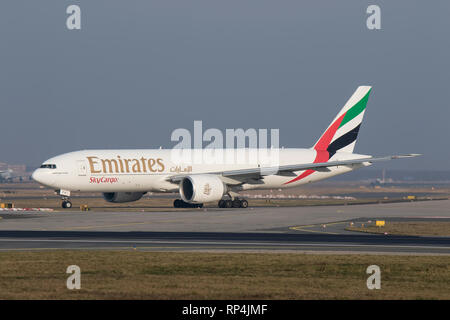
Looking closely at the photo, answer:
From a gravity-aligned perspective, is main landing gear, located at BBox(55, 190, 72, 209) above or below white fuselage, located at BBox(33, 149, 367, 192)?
below

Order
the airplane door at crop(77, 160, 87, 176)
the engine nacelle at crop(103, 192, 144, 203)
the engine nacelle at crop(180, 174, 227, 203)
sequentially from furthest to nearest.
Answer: the engine nacelle at crop(103, 192, 144, 203) < the airplane door at crop(77, 160, 87, 176) < the engine nacelle at crop(180, 174, 227, 203)

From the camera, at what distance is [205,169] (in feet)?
217

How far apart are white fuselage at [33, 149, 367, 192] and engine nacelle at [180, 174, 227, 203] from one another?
3259 millimetres

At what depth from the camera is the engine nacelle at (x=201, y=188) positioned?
197ft

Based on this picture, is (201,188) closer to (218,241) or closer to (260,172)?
(260,172)

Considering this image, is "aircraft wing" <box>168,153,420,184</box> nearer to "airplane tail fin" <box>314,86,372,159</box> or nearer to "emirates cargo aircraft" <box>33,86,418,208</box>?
"emirates cargo aircraft" <box>33,86,418,208</box>

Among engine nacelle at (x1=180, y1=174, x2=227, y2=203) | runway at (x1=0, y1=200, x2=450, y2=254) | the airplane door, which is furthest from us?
the airplane door

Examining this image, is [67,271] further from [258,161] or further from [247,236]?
[258,161]

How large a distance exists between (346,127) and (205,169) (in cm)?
1441

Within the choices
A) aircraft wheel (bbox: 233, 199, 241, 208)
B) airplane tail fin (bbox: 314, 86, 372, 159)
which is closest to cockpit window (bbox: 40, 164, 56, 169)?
aircraft wheel (bbox: 233, 199, 241, 208)

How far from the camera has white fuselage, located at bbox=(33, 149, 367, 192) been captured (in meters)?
61.4

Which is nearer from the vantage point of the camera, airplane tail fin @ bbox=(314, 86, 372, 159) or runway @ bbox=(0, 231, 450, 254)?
runway @ bbox=(0, 231, 450, 254)

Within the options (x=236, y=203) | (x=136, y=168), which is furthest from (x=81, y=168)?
(x=236, y=203)

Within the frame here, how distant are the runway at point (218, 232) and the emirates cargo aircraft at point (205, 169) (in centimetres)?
678
